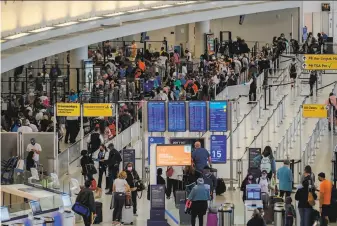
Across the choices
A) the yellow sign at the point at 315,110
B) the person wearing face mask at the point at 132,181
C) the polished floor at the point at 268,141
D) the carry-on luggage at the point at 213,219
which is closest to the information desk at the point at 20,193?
the polished floor at the point at 268,141

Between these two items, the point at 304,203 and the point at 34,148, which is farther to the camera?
the point at 34,148

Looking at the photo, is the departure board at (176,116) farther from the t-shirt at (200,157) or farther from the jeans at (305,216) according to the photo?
the jeans at (305,216)

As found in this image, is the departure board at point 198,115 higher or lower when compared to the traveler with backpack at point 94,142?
higher

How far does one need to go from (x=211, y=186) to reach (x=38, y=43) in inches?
329

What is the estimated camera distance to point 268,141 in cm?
2858

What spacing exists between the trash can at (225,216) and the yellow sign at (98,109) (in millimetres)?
5246

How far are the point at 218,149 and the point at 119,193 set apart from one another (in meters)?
3.88

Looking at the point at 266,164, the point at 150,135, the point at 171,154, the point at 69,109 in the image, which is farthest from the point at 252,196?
the point at 69,109

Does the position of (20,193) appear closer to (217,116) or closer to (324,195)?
(217,116)

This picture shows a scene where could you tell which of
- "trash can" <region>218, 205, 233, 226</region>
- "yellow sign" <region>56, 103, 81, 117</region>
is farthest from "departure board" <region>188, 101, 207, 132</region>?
"trash can" <region>218, 205, 233, 226</region>

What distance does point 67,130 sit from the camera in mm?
28703

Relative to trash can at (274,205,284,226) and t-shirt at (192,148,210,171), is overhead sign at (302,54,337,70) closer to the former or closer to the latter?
t-shirt at (192,148,210,171)

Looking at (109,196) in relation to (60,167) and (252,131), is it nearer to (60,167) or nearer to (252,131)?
(60,167)

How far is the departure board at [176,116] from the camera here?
80.5 feet
